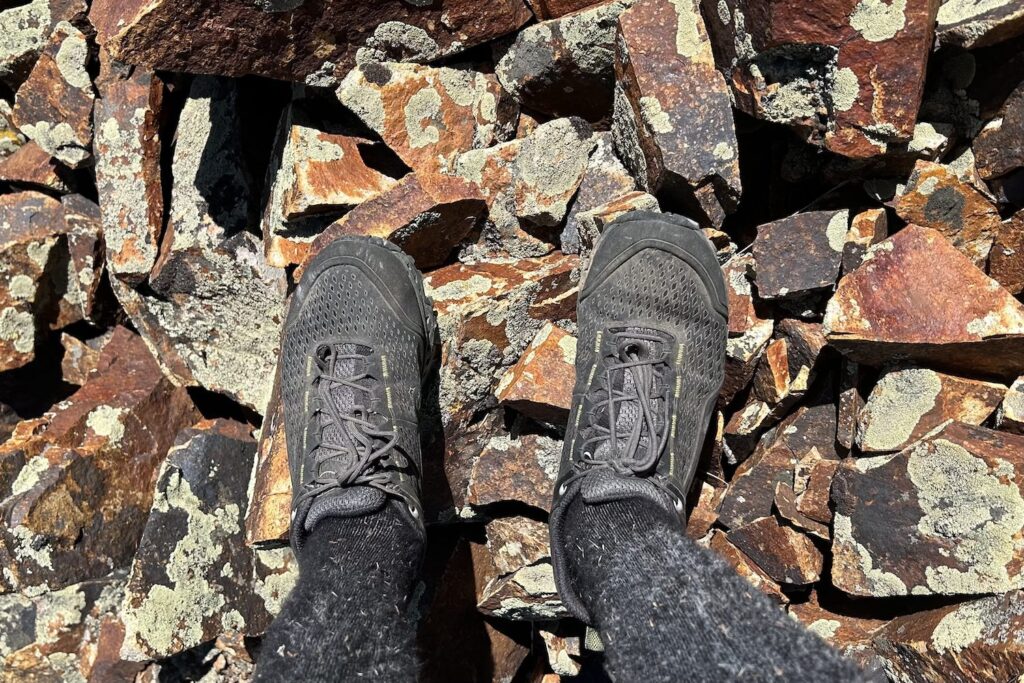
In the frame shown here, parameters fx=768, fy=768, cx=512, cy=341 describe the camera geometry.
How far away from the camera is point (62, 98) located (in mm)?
2686

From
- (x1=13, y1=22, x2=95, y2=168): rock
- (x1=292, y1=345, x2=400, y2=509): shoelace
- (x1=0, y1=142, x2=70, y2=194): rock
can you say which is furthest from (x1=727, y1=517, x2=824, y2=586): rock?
(x1=0, y1=142, x2=70, y2=194): rock

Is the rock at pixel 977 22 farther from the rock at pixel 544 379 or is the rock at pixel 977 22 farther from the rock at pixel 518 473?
the rock at pixel 518 473

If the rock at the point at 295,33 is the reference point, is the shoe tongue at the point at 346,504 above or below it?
below

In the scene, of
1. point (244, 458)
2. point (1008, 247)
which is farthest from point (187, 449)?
point (1008, 247)

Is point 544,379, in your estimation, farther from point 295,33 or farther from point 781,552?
point 295,33

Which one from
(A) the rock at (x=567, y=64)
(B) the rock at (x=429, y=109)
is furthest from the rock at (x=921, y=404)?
(B) the rock at (x=429, y=109)

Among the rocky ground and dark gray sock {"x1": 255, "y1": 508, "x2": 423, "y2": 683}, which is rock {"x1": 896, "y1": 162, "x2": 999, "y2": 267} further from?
dark gray sock {"x1": 255, "y1": 508, "x2": 423, "y2": 683}

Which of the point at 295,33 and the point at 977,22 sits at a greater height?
the point at 295,33

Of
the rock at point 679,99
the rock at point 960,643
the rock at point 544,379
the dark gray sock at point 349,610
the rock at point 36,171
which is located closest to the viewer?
the dark gray sock at point 349,610

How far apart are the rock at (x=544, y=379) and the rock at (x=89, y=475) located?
4.30 ft

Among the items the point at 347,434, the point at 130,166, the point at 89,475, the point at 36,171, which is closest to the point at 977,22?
the point at 347,434

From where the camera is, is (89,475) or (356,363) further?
(89,475)

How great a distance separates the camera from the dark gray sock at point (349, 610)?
159cm

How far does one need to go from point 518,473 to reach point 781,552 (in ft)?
2.65
